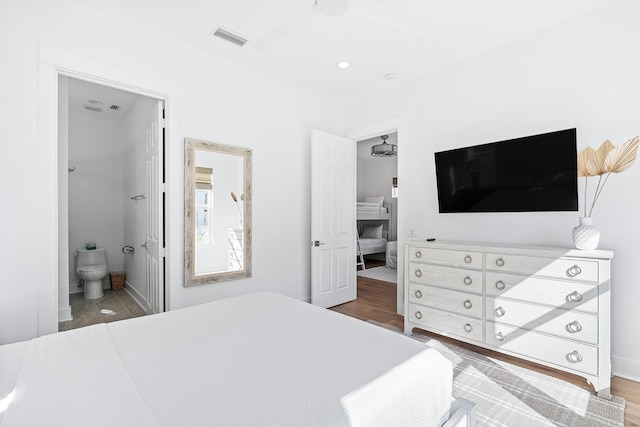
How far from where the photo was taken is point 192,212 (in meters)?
2.88

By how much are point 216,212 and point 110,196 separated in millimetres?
2888

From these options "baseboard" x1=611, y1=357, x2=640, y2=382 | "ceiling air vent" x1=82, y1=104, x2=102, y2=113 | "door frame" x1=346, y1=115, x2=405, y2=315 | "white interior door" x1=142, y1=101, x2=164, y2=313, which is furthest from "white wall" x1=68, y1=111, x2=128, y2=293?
"baseboard" x1=611, y1=357, x2=640, y2=382

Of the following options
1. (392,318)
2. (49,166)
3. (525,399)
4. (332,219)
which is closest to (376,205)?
(332,219)

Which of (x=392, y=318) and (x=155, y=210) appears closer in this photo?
(x=155, y=210)

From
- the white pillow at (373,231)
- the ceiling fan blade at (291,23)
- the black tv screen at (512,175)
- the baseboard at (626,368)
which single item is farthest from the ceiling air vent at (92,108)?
the baseboard at (626,368)

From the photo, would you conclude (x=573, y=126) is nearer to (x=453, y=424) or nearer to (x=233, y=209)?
(x=453, y=424)

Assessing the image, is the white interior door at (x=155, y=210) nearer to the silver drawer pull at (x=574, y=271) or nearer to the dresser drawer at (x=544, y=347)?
the dresser drawer at (x=544, y=347)

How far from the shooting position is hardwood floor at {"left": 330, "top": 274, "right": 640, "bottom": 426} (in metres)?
1.93

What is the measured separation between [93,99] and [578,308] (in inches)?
220

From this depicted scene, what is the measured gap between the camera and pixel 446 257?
8.77 feet

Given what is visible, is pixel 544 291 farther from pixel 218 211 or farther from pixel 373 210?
pixel 373 210

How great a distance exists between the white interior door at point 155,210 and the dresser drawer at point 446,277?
2.39m

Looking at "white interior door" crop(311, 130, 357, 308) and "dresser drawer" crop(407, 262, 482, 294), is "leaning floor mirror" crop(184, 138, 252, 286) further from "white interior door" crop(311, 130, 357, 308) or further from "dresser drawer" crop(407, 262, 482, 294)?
"dresser drawer" crop(407, 262, 482, 294)

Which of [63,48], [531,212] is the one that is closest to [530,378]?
[531,212]
